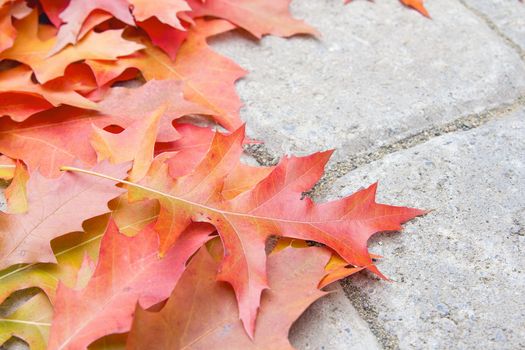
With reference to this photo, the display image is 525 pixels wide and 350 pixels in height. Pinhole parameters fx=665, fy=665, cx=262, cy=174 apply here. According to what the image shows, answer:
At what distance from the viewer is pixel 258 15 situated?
5.17 ft

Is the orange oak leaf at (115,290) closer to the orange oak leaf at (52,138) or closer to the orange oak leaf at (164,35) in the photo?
the orange oak leaf at (52,138)

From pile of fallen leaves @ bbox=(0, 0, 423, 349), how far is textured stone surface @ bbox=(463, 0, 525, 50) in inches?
26.8

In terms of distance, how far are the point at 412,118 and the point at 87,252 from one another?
0.72 metres

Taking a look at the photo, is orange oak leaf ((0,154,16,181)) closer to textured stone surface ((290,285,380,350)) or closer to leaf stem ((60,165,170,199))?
leaf stem ((60,165,170,199))

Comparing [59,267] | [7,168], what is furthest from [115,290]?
[7,168]

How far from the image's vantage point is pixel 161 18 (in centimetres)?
138

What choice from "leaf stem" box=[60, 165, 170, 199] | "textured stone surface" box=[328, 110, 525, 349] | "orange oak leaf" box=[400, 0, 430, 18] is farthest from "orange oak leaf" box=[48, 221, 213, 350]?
"orange oak leaf" box=[400, 0, 430, 18]

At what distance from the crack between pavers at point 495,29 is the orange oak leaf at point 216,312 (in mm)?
866

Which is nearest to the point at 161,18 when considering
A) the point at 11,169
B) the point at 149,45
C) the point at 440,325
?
the point at 149,45

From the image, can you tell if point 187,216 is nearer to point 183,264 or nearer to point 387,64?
point 183,264

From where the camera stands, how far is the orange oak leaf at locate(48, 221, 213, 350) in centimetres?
92

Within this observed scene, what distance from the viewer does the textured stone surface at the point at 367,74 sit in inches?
53.8

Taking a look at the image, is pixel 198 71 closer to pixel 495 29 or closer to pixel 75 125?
pixel 75 125

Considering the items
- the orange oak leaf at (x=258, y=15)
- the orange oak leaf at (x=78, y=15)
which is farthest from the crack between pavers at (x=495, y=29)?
the orange oak leaf at (x=78, y=15)
